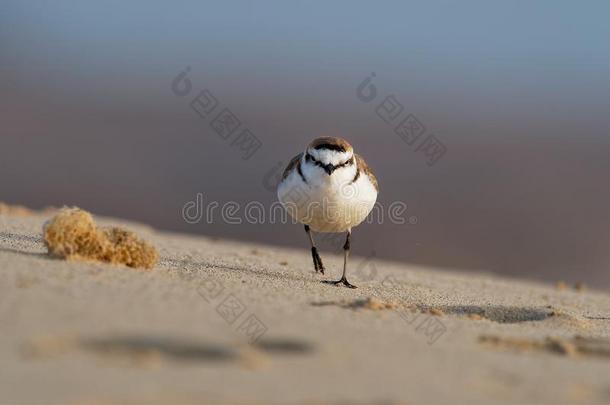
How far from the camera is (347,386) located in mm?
3688

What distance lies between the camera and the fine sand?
140 inches

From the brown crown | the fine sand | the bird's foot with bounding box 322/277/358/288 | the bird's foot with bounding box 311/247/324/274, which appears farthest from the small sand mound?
the bird's foot with bounding box 311/247/324/274

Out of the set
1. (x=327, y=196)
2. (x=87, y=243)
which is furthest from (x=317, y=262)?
(x=87, y=243)

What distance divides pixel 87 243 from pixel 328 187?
2.35 metres

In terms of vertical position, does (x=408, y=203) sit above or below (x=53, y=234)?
above

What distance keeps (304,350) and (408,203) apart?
16.7 metres

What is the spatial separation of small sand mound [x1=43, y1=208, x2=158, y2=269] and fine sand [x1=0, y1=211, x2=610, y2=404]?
13 centimetres

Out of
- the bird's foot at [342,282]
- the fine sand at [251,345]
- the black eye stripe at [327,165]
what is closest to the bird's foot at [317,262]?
the bird's foot at [342,282]

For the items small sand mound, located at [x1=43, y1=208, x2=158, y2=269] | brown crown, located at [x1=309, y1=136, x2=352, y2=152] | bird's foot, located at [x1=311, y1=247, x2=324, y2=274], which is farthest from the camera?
bird's foot, located at [x1=311, y1=247, x2=324, y2=274]

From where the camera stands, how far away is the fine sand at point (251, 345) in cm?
355

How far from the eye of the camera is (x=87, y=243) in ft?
19.4

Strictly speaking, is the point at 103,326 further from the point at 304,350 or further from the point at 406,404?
the point at 406,404

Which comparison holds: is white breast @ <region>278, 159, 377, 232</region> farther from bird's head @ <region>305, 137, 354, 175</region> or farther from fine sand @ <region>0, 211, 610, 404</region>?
fine sand @ <region>0, 211, 610, 404</region>

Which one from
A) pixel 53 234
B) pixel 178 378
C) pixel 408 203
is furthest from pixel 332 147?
pixel 408 203
